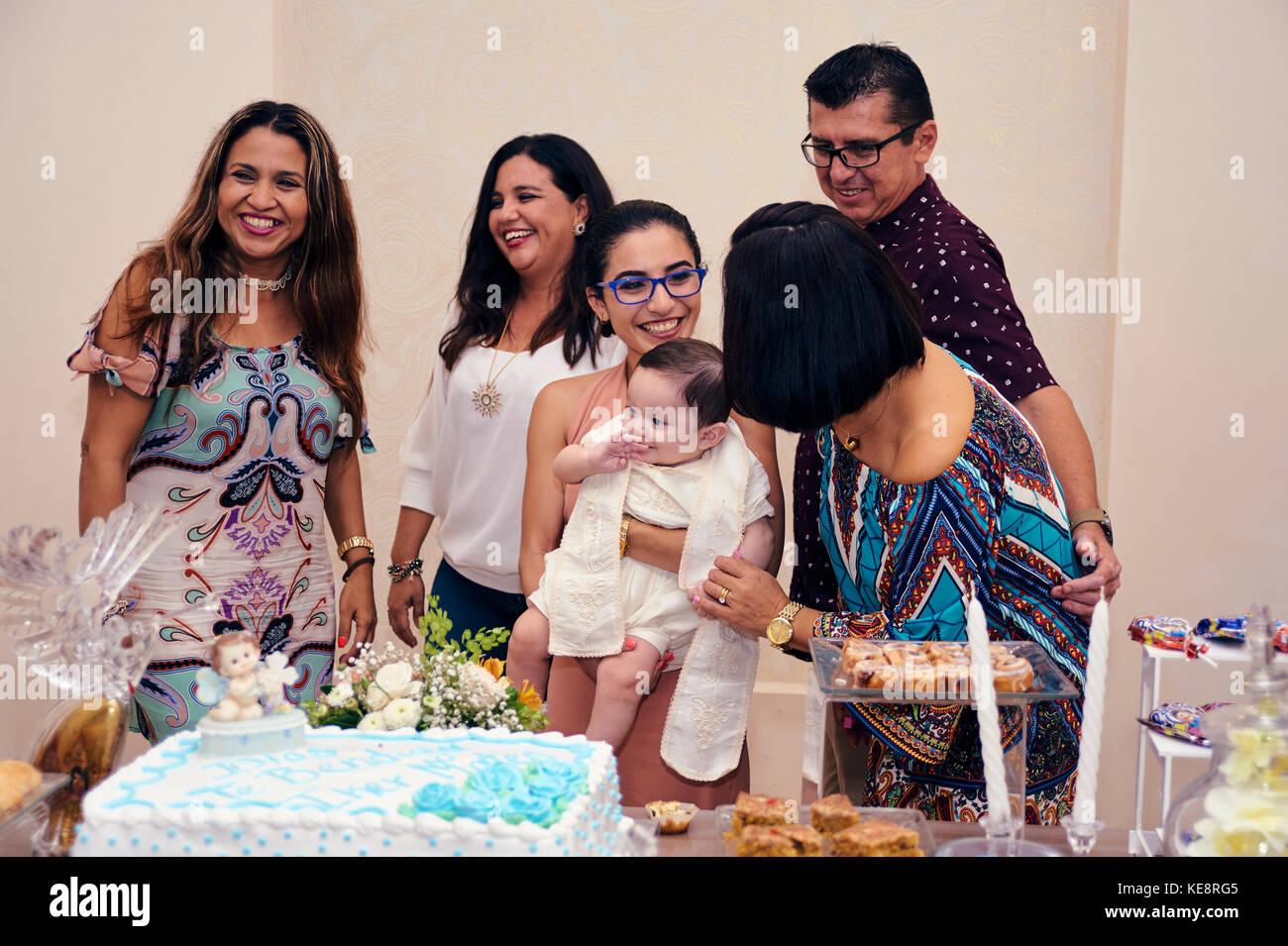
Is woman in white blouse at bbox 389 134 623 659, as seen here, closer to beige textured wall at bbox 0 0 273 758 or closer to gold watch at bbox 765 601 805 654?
gold watch at bbox 765 601 805 654

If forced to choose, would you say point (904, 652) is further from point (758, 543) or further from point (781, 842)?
point (758, 543)

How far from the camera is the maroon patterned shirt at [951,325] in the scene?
251cm

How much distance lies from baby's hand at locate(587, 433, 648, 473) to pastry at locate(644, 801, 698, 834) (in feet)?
2.66

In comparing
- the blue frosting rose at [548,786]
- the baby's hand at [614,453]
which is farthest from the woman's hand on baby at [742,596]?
the blue frosting rose at [548,786]

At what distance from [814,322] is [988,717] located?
0.70 m

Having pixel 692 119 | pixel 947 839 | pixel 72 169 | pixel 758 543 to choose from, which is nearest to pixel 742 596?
pixel 758 543

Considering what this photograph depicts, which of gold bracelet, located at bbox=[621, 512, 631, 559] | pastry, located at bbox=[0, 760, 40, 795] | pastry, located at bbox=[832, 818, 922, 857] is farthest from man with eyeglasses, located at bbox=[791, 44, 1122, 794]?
pastry, located at bbox=[0, 760, 40, 795]

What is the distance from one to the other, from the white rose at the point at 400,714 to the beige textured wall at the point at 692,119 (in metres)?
2.41

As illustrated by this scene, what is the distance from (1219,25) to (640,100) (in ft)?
6.18

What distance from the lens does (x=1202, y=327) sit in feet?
12.0

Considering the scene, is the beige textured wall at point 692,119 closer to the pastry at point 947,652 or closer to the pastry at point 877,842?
the pastry at point 947,652

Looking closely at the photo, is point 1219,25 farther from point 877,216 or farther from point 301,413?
point 301,413

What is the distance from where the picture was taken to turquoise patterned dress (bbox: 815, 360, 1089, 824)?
1.91 meters

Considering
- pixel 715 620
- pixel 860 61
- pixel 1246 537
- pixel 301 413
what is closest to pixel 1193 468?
pixel 1246 537
